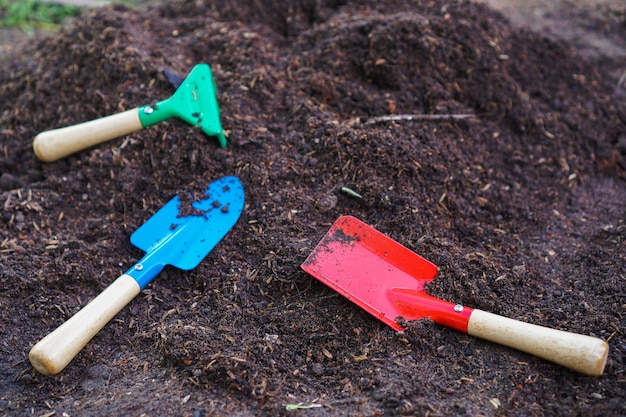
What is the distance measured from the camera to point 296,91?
9.26ft

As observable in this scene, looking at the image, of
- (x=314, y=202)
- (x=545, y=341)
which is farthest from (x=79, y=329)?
(x=545, y=341)

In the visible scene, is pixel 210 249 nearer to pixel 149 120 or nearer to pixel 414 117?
pixel 149 120

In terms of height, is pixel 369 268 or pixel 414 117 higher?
pixel 414 117

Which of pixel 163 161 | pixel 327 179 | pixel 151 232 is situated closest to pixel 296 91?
pixel 327 179

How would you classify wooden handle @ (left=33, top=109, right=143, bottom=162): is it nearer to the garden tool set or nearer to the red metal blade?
the garden tool set

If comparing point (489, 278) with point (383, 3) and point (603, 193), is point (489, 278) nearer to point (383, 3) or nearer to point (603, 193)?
point (603, 193)

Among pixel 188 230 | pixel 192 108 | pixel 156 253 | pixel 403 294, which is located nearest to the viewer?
pixel 403 294

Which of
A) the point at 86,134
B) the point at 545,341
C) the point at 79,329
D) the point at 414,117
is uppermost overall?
the point at 414,117

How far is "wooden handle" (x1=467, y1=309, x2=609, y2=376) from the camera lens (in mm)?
1816

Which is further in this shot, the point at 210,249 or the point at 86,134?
the point at 86,134

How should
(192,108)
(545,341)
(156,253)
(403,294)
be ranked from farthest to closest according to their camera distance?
(192,108), (156,253), (403,294), (545,341)

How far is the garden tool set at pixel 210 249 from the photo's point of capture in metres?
1.93

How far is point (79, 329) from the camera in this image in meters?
2.01

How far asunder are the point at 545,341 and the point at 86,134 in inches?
81.4
